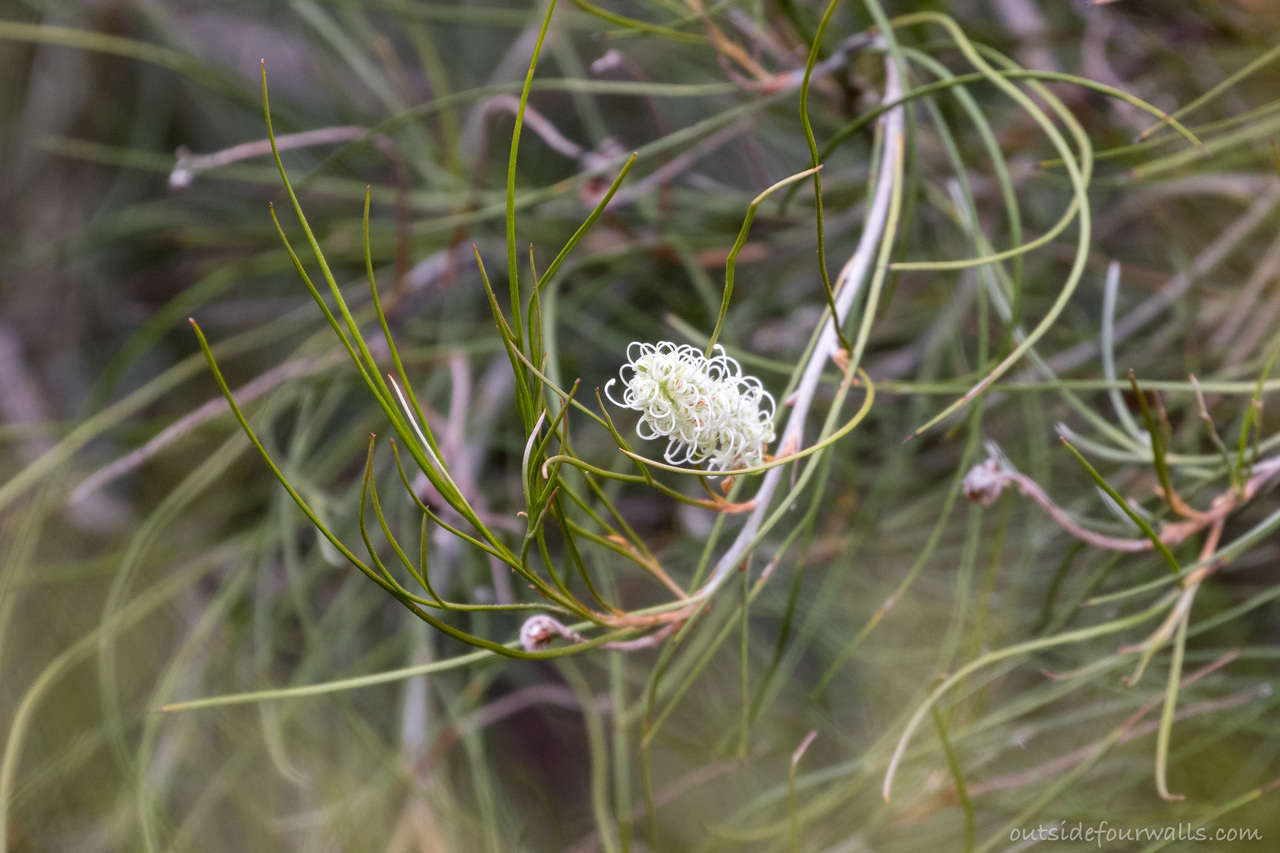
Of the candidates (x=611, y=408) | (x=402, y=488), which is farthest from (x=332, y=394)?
(x=611, y=408)

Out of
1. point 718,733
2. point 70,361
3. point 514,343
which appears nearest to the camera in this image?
point 514,343

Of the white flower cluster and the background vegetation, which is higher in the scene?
the white flower cluster

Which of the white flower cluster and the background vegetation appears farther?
the background vegetation

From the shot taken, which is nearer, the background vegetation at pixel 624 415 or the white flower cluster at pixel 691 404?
the white flower cluster at pixel 691 404

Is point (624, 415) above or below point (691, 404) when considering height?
below

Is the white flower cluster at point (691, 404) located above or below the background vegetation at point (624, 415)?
above

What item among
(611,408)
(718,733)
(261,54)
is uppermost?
(261,54)

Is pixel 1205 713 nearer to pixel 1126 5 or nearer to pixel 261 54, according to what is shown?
pixel 1126 5

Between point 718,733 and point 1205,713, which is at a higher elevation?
point 1205,713
